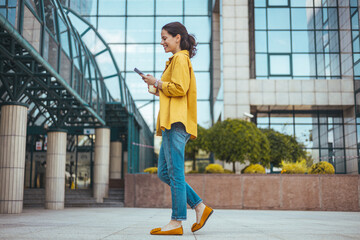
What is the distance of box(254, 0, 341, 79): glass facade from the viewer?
27453mm

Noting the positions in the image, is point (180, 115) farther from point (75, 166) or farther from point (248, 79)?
point (75, 166)

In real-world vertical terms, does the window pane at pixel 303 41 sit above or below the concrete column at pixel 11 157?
above

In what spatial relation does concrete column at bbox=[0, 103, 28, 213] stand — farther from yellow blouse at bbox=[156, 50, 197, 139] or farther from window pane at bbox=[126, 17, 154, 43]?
window pane at bbox=[126, 17, 154, 43]

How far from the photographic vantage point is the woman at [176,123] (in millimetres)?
4203

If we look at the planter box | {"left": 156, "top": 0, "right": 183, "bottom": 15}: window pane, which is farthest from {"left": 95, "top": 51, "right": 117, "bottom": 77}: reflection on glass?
{"left": 156, "top": 0, "right": 183, "bottom": 15}: window pane

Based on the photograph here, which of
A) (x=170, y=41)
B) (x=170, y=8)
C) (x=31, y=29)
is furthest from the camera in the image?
(x=170, y=8)

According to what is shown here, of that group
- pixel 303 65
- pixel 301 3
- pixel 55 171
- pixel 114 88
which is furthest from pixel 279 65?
pixel 55 171

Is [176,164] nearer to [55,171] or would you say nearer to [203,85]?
[55,171]

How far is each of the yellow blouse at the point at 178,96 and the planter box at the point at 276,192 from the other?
1192cm

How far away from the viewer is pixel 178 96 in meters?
4.35

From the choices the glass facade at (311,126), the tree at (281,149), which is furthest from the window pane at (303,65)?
the tree at (281,149)

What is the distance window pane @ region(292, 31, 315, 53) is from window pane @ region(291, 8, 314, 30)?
16.7 inches

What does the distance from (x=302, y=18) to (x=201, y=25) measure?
1196 cm

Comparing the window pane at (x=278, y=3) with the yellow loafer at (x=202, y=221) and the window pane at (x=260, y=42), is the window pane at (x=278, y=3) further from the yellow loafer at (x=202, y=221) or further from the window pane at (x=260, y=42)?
the yellow loafer at (x=202, y=221)
